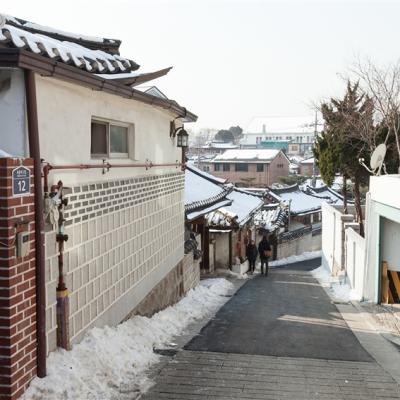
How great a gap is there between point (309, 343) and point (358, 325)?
8.89 ft

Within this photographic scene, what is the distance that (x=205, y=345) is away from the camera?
8.68m

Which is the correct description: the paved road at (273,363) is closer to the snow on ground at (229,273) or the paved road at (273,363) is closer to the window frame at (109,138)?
the window frame at (109,138)

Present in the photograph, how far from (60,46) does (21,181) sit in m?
2.30

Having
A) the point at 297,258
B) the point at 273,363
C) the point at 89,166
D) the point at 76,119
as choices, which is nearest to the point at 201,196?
the point at 273,363

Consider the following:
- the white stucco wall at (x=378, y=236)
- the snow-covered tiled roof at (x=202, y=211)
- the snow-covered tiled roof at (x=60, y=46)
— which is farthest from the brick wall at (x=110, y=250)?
the white stucco wall at (x=378, y=236)

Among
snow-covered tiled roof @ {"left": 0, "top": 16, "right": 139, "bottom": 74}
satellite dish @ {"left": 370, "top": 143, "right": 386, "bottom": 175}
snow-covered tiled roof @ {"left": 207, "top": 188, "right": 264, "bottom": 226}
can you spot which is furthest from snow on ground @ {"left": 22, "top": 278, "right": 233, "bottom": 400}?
snow-covered tiled roof @ {"left": 207, "top": 188, "right": 264, "bottom": 226}

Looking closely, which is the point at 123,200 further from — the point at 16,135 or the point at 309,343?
the point at 309,343

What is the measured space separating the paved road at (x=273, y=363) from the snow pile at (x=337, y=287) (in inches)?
122

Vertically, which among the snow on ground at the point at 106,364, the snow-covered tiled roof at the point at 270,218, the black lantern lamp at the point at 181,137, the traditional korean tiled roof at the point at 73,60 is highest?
the traditional korean tiled roof at the point at 73,60

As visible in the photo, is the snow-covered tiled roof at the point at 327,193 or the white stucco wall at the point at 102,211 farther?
the snow-covered tiled roof at the point at 327,193

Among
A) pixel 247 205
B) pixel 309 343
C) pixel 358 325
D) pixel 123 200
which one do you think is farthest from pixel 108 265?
pixel 247 205

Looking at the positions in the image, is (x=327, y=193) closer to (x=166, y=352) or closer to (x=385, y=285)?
(x=385, y=285)

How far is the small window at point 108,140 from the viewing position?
7.36 meters

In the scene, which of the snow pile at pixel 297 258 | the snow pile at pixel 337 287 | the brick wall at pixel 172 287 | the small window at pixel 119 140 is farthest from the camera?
the snow pile at pixel 297 258
